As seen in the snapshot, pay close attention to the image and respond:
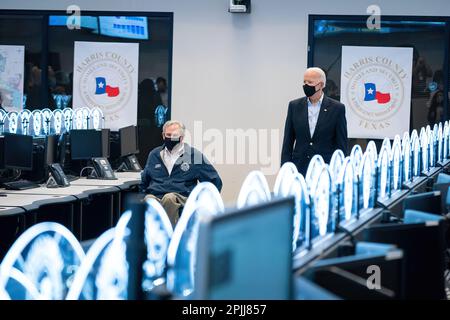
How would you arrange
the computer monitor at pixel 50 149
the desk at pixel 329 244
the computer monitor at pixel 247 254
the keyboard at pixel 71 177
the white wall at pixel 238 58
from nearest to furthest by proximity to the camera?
the computer monitor at pixel 247 254
the desk at pixel 329 244
the computer monitor at pixel 50 149
the keyboard at pixel 71 177
the white wall at pixel 238 58

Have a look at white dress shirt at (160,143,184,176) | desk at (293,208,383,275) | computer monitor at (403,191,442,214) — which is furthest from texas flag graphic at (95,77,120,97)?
computer monitor at (403,191,442,214)

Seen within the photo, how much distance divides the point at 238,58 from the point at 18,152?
3482mm

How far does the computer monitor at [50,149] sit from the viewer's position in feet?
22.2

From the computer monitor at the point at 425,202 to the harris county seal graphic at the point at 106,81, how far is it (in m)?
6.42

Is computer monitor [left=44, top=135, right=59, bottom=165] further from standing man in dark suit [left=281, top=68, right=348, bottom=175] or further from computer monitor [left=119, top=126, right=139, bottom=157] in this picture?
A: standing man in dark suit [left=281, top=68, right=348, bottom=175]

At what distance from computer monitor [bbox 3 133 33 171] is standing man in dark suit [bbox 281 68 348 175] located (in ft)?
7.47

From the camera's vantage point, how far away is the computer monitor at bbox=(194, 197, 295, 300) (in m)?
1.39

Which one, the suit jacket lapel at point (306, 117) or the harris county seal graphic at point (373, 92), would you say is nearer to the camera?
the suit jacket lapel at point (306, 117)

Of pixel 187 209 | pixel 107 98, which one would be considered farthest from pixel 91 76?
pixel 187 209

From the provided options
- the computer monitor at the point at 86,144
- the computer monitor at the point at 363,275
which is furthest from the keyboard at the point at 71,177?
the computer monitor at the point at 363,275

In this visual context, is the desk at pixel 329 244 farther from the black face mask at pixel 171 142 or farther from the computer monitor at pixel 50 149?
the computer monitor at pixel 50 149

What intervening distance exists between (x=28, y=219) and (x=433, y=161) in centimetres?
314

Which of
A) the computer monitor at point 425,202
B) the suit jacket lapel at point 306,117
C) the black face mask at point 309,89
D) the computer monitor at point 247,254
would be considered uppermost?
the black face mask at point 309,89

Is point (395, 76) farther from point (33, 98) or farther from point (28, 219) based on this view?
Result: point (28, 219)
